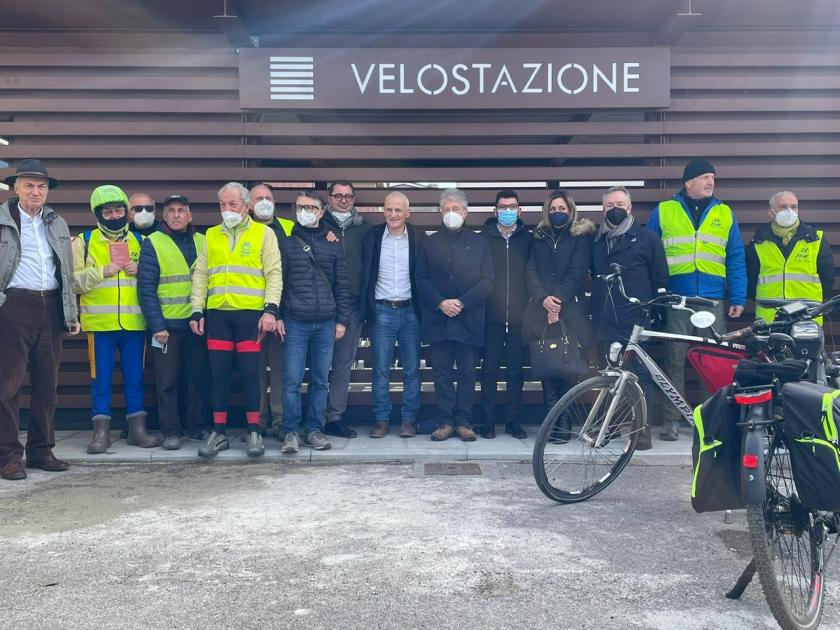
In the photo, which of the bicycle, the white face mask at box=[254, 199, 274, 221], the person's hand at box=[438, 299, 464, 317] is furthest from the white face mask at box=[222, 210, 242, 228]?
the bicycle

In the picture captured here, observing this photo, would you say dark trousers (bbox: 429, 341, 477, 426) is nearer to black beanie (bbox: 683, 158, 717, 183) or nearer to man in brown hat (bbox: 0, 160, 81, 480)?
black beanie (bbox: 683, 158, 717, 183)

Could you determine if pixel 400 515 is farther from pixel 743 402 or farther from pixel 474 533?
pixel 743 402

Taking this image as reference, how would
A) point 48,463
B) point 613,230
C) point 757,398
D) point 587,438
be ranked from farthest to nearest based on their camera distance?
point 613,230 → point 48,463 → point 587,438 → point 757,398

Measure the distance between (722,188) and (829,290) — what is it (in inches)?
53.3

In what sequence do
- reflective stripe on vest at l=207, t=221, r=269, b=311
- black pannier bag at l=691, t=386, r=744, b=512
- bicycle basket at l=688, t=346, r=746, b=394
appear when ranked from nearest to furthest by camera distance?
1. black pannier bag at l=691, t=386, r=744, b=512
2. bicycle basket at l=688, t=346, r=746, b=394
3. reflective stripe on vest at l=207, t=221, r=269, b=311

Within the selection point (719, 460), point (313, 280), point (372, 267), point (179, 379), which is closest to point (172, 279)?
point (179, 379)

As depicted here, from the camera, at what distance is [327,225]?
596 cm

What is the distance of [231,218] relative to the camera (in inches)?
217

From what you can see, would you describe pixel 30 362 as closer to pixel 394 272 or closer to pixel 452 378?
pixel 394 272

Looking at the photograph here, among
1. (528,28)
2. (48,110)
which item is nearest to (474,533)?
(528,28)

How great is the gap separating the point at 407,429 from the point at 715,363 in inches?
118

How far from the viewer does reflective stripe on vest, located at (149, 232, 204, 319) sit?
5828 millimetres

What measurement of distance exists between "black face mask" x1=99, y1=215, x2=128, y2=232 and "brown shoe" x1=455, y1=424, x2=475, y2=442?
10.4ft

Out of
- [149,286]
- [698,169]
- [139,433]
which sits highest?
[698,169]
